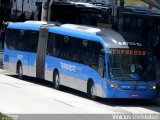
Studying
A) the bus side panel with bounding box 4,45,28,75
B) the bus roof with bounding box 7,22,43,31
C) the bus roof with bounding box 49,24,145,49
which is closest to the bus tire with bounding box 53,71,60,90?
the bus roof with bounding box 49,24,145,49

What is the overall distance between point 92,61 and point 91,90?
1048 millimetres

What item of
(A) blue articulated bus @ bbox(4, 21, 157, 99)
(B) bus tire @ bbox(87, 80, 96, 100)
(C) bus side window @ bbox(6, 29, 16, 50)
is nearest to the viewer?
(A) blue articulated bus @ bbox(4, 21, 157, 99)

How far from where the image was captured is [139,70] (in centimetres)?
2092

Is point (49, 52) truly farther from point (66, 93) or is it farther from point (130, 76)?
point (130, 76)

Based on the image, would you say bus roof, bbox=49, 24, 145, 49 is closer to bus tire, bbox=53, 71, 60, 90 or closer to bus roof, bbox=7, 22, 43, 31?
bus tire, bbox=53, 71, 60, 90

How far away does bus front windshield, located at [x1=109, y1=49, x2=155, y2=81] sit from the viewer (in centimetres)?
2062

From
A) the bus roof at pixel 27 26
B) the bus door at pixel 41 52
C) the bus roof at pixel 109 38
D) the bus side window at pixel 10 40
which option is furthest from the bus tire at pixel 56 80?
the bus side window at pixel 10 40

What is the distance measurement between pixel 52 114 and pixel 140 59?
218 inches

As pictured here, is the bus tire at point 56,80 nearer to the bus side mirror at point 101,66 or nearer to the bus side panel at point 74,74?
the bus side panel at point 74,74

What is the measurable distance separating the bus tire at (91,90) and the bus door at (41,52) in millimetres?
4822

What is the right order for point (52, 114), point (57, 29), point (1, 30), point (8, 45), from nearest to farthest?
1. point (52, 114)
2. point (57, 29)
3. point (8, 45)
4. point (1, 30)

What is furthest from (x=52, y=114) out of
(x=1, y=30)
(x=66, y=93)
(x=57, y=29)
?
(x=1, y=30)

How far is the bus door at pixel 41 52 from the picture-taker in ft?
86.3

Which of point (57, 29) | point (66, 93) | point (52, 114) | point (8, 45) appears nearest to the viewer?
point (52, 114)
